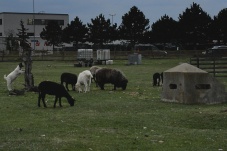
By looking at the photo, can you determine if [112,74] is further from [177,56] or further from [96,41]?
[96,41]

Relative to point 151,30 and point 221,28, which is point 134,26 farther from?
point 221,28

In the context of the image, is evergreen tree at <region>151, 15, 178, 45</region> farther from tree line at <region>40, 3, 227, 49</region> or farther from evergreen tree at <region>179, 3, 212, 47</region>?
evergreen tree at <region>179, 3, 212, 47</region>

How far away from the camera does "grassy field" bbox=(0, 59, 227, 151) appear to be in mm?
10836

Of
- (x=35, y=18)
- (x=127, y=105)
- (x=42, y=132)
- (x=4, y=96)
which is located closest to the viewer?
(x=42, y=132)

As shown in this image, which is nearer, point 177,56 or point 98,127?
point 98,127

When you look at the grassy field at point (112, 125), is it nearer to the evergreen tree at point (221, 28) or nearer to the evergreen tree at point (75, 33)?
the evergreen tree at point (221, 28)

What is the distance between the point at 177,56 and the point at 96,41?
3620 centimetres

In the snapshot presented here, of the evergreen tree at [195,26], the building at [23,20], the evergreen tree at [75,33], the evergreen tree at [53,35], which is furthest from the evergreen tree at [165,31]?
the building at [23,20]

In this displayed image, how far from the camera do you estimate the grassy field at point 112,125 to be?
10836 mm

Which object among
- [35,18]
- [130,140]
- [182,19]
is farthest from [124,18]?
[130,140]

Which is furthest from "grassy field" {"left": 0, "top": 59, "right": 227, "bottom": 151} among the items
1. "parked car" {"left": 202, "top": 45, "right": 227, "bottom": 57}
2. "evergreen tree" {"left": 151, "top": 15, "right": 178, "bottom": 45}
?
"evergreen tree" {"left": 151, "top": 15, "right": 178, "bottom": 45}

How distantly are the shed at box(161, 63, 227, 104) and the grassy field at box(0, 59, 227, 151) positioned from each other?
0.64 m

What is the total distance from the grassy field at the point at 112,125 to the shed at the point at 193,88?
2.09ft

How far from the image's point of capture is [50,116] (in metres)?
15.4
